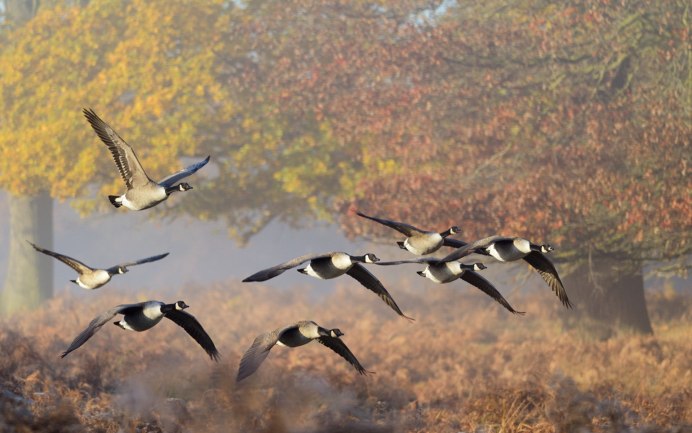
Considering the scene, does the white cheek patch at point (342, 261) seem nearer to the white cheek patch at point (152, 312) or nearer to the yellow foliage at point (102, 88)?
the white cheek patch at point (152, 312)

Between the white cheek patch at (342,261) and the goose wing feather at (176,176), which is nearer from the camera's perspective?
the white cheek patch at (342,261)

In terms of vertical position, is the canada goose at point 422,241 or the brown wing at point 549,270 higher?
the canada goose at point 422,241

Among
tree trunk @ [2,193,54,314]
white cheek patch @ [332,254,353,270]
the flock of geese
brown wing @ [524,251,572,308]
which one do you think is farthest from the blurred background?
white cheek patch @ [332,254,353,270]

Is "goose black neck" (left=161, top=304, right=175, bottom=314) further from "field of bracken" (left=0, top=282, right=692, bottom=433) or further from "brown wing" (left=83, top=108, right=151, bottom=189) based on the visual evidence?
"field of bracken" (left=0, top=282, right=692, bottom=433)

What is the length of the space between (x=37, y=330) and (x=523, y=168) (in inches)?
479

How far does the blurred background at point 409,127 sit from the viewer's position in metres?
15.2

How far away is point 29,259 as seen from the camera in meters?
28.7

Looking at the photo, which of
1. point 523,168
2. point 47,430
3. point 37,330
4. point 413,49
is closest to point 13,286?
point 37,330

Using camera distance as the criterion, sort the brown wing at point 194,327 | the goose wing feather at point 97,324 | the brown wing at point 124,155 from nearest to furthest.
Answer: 1. the goose wing feather at point 97,324
2. the brown wing at point 194,327
3. the brown wing at point 124,155

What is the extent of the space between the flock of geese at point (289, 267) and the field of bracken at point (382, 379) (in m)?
1.56

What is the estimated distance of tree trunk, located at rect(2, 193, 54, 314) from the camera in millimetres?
28578

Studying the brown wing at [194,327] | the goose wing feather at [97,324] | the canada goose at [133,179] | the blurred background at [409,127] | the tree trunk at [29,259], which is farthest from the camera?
the tree trunk at [29,259]

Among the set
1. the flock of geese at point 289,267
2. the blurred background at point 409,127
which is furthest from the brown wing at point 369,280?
the blurred background at point 409,127

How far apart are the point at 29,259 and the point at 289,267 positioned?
25.9 metres
